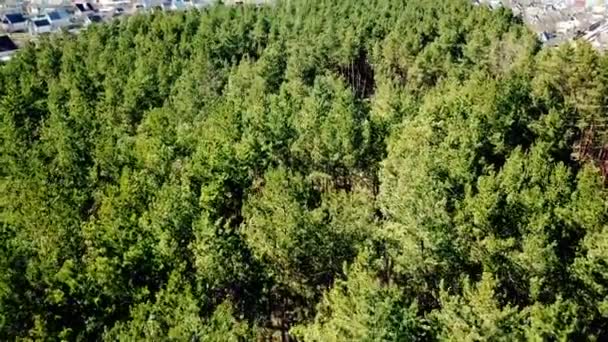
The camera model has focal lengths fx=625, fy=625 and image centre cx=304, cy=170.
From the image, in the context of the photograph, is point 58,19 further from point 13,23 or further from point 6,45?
point 6,45

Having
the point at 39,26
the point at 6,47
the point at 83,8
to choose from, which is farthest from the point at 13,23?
the point at 6,47

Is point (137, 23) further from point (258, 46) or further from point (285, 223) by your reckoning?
point (285, 223)

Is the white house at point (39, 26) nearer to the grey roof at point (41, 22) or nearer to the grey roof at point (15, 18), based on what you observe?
the grey roof at point (41, 22)

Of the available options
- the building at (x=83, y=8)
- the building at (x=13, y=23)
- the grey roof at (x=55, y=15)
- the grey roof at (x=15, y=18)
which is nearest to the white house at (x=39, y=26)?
the grey roof at (x=55, y=15)

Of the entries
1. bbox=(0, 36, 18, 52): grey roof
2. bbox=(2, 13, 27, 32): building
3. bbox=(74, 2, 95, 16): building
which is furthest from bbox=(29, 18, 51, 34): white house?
bbox=(0, 36, 18, 52): grey roof

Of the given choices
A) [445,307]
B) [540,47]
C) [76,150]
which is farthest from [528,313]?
[540,47]

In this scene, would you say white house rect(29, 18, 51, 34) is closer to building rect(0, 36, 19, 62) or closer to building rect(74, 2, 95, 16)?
building rect(74, 2, 95, 16)
